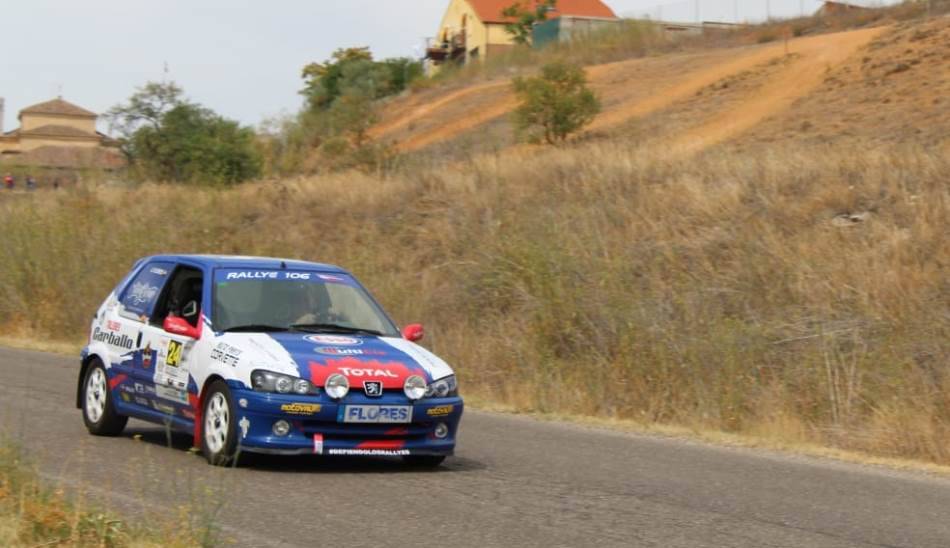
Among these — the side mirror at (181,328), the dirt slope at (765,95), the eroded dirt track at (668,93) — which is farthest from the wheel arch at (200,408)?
the eroded dirt track at (668,93)

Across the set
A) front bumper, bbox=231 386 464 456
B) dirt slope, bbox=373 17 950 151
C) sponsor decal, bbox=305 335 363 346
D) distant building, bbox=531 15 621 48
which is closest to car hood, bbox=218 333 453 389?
sponsor decal, bbox=305 335 363 346

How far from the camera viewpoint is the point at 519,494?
9320mm

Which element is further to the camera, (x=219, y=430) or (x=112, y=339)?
(x=112, y=339)

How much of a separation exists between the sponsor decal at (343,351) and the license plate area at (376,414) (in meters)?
0.54

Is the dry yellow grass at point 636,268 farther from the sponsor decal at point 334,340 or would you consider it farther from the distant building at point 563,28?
the distant building at point 563,28

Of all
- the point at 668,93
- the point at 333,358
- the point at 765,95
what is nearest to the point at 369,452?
the point at 333,358

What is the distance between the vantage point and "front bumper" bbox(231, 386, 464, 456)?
951 centimetres

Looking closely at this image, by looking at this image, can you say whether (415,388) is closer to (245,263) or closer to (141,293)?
(245,263)

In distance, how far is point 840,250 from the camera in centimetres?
1878

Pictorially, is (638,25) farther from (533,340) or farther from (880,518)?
(880,518)

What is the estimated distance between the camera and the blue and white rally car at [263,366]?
9.58m

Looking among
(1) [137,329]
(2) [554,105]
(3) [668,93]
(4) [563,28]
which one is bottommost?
(1) [137,329]

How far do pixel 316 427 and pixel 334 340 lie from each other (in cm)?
97

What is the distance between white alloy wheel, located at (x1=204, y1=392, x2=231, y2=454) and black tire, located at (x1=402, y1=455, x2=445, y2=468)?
146cm
